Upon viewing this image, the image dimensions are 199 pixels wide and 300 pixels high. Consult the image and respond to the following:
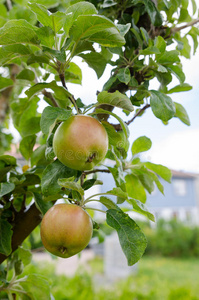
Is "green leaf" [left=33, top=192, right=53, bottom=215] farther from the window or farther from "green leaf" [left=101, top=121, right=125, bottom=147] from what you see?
the window

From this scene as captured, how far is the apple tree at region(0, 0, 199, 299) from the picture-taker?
1.88ft

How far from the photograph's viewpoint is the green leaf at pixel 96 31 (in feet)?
1.76

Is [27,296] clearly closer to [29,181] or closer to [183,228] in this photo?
[29,181]

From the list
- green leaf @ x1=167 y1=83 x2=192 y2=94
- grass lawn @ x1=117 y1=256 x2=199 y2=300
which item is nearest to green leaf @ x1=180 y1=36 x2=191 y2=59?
green leaf @ x1=167 y1=83 x2=192 y2=94

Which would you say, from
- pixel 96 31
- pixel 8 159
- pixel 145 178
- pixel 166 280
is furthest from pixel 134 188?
pixel 166 280

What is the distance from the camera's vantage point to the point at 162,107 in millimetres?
660

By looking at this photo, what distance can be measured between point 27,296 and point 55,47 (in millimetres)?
656

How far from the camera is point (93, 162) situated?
0.56 m

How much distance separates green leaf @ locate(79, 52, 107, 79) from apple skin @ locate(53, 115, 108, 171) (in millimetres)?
196

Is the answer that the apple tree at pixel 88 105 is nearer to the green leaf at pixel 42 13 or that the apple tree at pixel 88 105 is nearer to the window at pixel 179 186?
the green leaf at pixel 42 13

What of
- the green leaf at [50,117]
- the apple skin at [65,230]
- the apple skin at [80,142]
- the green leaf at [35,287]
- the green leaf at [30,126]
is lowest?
the green leaf at [35,287]

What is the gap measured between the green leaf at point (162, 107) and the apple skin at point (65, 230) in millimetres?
254

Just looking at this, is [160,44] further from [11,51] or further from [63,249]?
[63,249]

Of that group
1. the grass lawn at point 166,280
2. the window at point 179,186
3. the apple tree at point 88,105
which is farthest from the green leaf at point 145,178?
the window at point 179,186
